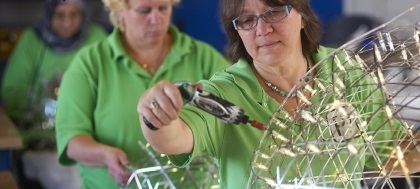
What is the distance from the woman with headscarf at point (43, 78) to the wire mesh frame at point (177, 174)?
1.44 metres

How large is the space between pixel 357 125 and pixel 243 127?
17 centimetres

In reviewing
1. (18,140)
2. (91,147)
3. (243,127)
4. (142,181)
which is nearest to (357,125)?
(243,127)

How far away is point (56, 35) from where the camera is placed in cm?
375

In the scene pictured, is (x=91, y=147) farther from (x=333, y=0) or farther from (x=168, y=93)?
(x=333, y=0)

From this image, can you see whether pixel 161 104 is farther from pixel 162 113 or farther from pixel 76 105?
pixel 76 105

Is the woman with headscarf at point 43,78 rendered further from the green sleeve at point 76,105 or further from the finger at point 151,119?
the finger at point 151,119

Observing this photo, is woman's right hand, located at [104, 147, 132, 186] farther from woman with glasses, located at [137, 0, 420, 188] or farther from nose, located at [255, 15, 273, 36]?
nose, located at [255, 15, 273, 36]

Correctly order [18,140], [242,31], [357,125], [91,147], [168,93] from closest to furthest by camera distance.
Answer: [168,93] < [357,125] < [242,31] < [91,147] < [18,140]

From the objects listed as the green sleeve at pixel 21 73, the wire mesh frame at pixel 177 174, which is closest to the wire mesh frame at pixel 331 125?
the wire mesh frame at pixel 177 174

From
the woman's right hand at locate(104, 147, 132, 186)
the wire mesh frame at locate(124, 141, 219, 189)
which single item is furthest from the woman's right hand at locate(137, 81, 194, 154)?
the woman's right hand at locate(104, 147, 132, 186)

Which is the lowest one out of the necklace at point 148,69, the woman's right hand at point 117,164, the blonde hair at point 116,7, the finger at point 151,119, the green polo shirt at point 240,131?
the woman's right hand at point 117,164

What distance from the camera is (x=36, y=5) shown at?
4.61m

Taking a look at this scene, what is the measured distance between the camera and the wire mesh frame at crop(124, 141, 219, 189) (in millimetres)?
1745

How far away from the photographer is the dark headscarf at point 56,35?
12.2ft
